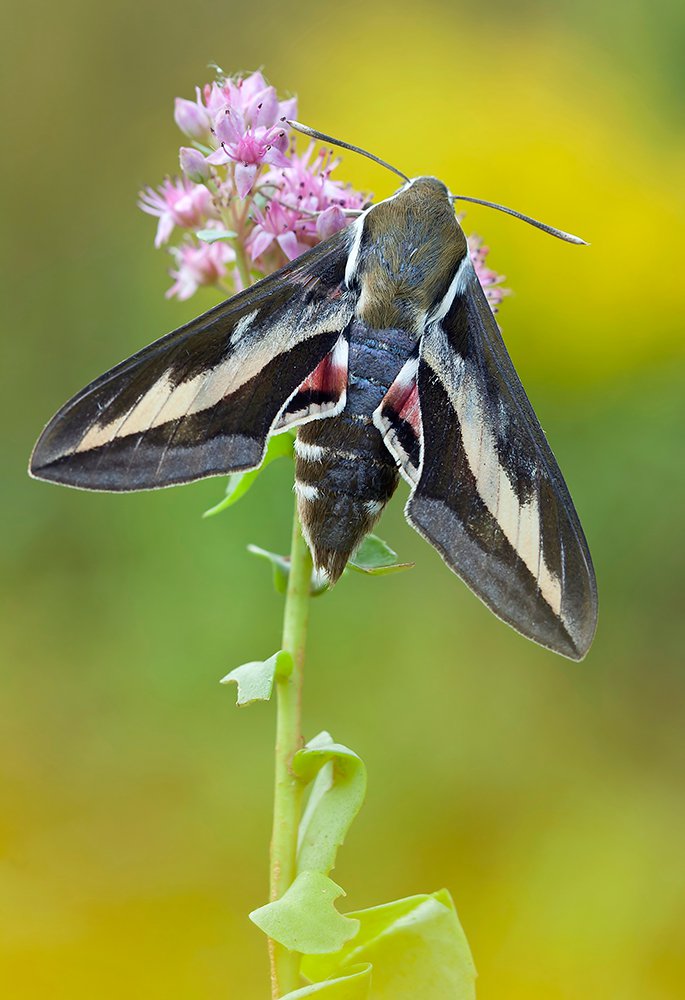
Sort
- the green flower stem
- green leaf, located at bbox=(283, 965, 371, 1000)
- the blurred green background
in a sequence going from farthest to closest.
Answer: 1. the blurred green background
2. the green flower stem
3. green leaf, located at bbox=(283, 965, 371, 1000)

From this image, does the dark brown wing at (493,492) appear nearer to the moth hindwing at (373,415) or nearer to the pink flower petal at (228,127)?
the moth hindwing at (373,415)

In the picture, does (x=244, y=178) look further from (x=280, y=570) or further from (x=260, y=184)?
(x=280, y=570)

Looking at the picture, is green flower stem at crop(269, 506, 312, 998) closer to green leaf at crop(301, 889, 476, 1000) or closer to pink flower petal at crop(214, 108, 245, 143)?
green leaf at crop(301, 889, 476, 1000)

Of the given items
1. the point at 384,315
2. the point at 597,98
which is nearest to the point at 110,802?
the point at 384,315

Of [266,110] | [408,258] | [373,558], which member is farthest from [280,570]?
[266,110]

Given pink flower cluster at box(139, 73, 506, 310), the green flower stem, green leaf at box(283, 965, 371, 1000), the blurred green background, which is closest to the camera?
green leaf at box(283, 965, 371, 1000)


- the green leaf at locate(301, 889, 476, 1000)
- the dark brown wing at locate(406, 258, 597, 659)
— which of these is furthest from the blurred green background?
the dark brown wing at locate(406, 258, 597, 659)
